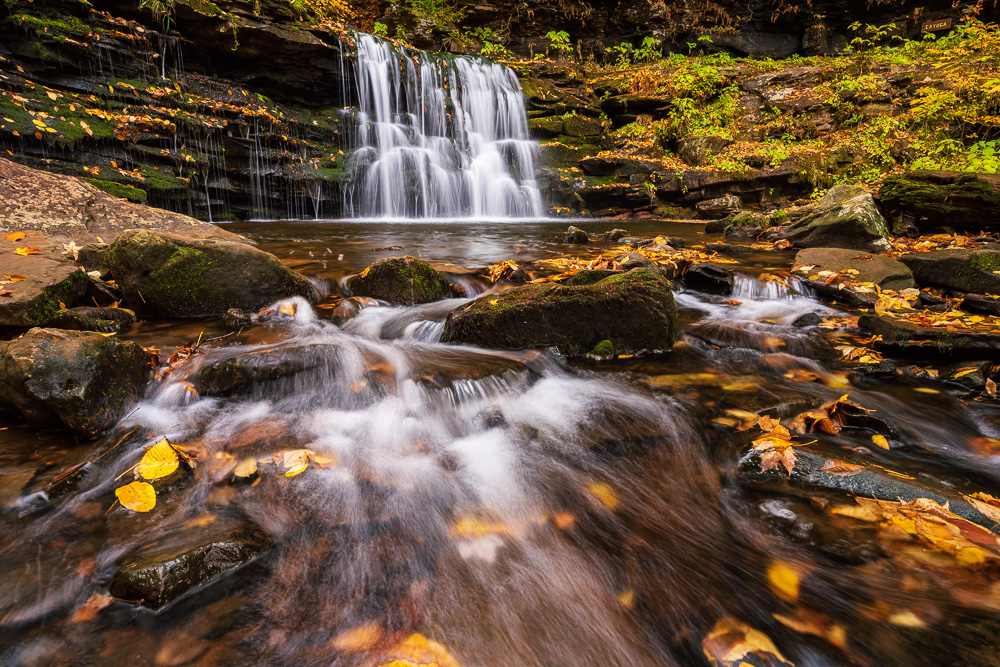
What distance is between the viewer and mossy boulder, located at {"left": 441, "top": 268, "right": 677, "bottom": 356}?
356 centimetres

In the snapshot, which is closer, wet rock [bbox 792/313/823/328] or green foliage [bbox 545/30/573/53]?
wet rock [bbox 792/313/823/328]

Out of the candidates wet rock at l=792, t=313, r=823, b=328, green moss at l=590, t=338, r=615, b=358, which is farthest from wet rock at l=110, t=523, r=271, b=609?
wet rock at l=792, t=313, r=823, b=328

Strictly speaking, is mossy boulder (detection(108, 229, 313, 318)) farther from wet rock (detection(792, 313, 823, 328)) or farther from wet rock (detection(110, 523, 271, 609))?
wet rock (detection(792, 313, 823, 328))

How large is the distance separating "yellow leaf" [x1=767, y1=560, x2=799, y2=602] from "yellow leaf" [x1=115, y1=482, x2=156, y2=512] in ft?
8.53

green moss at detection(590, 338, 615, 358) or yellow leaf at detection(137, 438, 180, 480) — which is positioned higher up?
green moss at detection(590, 338, 615, 358)

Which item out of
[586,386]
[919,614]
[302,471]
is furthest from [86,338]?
[919,614]

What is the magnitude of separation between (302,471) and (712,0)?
1057 inches

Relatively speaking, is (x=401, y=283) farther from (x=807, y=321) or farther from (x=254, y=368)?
(x=807, y=321)

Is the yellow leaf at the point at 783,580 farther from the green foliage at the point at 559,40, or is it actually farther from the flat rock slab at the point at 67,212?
the green foliage at the point at 559,40

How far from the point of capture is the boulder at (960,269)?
437 centimetres

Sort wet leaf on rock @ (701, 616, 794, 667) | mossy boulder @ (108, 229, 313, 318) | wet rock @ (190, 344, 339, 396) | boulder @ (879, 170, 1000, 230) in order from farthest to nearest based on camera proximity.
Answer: boulder @ (879, 170, 1000, 230) → mossy boulder @ (108, 229, 313, 318) → wet rock @ (190, 344, 339, 396) → wet leaf on rock @ (701, 616, 794, 667)

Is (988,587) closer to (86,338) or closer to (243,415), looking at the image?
(243,415)

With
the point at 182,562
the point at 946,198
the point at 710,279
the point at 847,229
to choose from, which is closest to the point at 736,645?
the point at 182,562

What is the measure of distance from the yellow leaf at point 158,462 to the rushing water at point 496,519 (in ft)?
0.33
